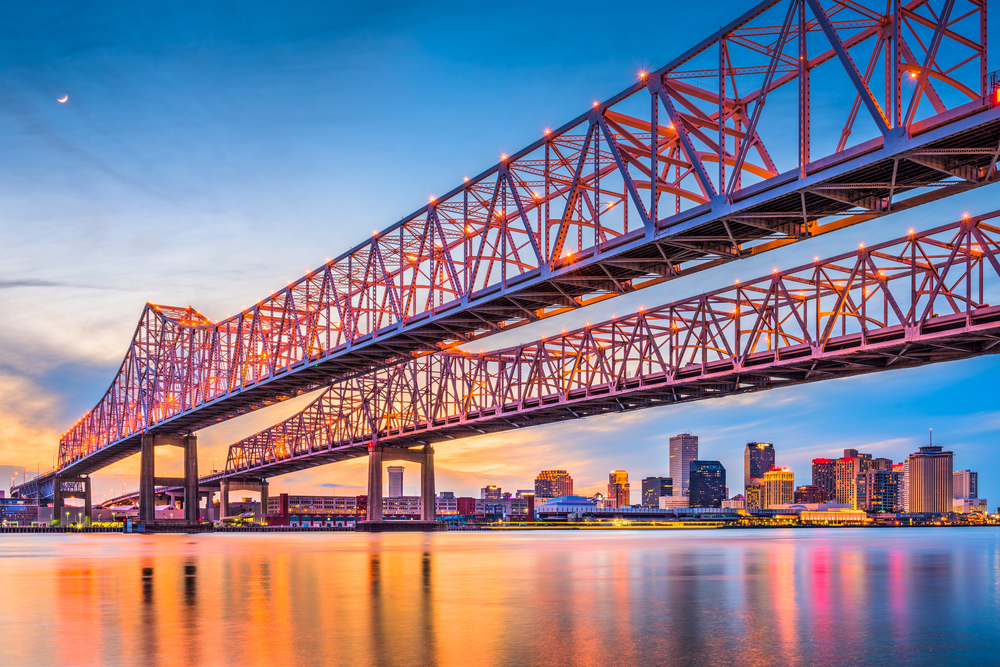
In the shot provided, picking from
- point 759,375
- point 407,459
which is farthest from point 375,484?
point 759,375

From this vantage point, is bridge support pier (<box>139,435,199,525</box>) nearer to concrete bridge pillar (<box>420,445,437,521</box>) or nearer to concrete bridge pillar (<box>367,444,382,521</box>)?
concrete bridge pillar (<box>367,444,382,521</box>)

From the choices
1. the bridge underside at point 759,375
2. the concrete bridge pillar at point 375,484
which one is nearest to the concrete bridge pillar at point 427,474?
the bridge underside at point 759,375

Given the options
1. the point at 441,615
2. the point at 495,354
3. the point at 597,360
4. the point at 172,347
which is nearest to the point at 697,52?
the point at 441,615

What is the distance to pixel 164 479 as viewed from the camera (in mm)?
121312

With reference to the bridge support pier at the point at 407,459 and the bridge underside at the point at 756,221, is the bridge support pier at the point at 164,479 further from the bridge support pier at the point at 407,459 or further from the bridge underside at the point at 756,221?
the bridge underside at the point at 756,221

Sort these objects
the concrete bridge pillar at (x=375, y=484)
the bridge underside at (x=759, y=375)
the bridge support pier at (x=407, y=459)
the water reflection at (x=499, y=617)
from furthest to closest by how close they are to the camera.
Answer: the bridge support pier at (x=407, y=459)
the concrete bridge pillar at (x=375, y=484)
the bridge underside at (x=759, y=375)
the water reflection at (x=499, y=617)

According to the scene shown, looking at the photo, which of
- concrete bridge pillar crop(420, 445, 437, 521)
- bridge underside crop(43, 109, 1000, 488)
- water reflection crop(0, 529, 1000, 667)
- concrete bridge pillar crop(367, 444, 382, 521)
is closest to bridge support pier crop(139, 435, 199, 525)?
concrete bridge pillar crop(367, 444, 382, 521)

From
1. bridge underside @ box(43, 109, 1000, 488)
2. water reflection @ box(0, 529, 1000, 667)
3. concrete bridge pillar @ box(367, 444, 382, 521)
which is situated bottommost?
concrete bridge pillar @ box(367, 444, 382, 521)

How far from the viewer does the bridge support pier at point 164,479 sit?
11506 cm

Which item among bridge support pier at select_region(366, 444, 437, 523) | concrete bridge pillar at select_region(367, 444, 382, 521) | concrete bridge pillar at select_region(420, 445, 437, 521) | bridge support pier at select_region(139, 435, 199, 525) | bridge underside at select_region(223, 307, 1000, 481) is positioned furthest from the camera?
concrete bridge pillar at select_region(420, 445, 437, 521)

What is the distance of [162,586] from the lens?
83.1 ft

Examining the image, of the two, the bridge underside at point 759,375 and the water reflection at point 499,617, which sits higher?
the bridge underside at point 759,375

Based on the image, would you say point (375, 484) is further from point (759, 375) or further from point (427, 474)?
point (759, 375)

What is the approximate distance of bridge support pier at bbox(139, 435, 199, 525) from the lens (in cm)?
11506
